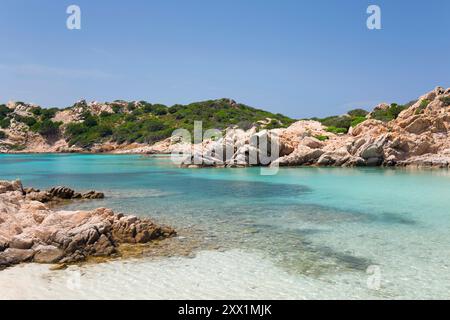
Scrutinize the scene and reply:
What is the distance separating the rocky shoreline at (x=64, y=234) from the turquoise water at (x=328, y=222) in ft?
5.91

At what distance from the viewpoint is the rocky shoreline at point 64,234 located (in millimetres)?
8555

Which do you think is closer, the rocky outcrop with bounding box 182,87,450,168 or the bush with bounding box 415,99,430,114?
the rocky outcrop with bounding box 182,87,450,168

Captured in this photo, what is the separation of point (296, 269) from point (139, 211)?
8.14 meters

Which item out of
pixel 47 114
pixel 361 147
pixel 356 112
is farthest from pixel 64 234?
pixel 47 114

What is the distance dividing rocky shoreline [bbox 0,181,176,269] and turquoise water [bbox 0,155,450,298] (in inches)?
70.9

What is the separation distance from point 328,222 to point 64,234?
7627mm

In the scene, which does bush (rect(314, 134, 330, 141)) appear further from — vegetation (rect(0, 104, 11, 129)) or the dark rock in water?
vegetation (rect(0, 104, 11, 129))

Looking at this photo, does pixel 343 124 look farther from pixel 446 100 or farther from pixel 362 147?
pixel 362 147

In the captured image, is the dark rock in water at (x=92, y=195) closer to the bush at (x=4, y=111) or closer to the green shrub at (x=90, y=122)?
the green shrub at (x=90, y=122)

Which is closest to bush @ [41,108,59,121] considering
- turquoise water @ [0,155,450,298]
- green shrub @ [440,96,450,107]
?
turquoise water @ [0,155,450,298]

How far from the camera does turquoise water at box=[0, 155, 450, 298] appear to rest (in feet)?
25.8

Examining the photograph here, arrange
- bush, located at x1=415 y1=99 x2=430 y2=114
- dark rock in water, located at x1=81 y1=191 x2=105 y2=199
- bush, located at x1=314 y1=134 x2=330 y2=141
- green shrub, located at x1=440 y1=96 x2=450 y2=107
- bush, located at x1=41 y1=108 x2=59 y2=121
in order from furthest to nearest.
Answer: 1. bush, located at x1=41 y1=108 x2=59 y2=121
2. bush, located at x1=415 y1=99 x2=430 y2=114
3. bush, located at x1=314 y1=134 x2=330 y2=141
4. green shrub, located at x1=440 y1=96 x2=450 y2=107
5. dark rock in water, located at x1=81 y1=191 x2=105 y2=199

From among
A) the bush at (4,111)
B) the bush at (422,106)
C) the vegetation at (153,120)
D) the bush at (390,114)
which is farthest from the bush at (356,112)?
the bush at (4,111)
